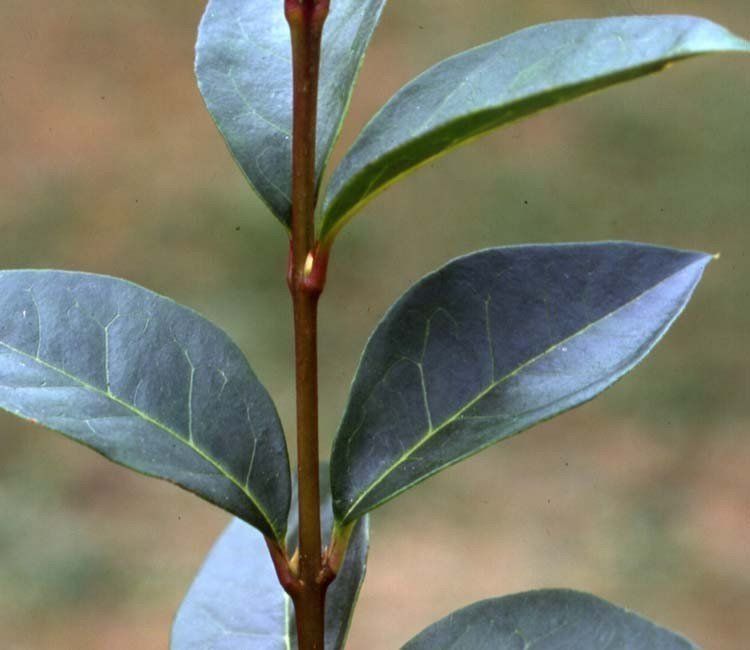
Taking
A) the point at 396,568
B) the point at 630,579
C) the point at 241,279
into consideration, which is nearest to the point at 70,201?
the point at 241,279

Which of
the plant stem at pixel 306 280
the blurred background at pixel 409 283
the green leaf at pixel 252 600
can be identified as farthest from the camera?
the blurred background at pixel 409 283

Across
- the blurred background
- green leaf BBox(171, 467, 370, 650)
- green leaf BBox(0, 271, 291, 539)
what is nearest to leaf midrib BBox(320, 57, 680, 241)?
green leaf BBox(0, 271, 291, 539)

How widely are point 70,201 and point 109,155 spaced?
0.35m

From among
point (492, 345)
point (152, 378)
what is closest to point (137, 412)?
point (152, 378)

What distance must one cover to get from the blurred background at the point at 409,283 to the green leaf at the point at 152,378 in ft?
9.06

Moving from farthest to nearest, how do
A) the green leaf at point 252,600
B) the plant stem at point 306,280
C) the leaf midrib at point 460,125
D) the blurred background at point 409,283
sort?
the blurred background at point 409,283 < the green leaf at point 252,600 < the plant stem at point 306,280 < the leaf midrib at point 460,125

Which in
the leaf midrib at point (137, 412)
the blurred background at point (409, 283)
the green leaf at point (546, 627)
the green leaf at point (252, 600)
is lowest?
the blurred background at point (409, 283)

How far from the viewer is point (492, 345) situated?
896 mm

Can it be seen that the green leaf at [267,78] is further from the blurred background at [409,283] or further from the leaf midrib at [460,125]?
the blurred background at [409,283]

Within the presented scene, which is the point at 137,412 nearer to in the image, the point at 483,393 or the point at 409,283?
the point at 483,393

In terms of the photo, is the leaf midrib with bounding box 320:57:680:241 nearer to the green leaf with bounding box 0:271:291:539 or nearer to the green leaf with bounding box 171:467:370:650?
the green leaf with bounding box 0:271:291:539

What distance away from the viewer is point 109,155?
5.40m

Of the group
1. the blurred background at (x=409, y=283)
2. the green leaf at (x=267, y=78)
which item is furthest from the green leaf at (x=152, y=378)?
the blurred background at (x=409, y=283)

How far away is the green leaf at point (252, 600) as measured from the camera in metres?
1.05
